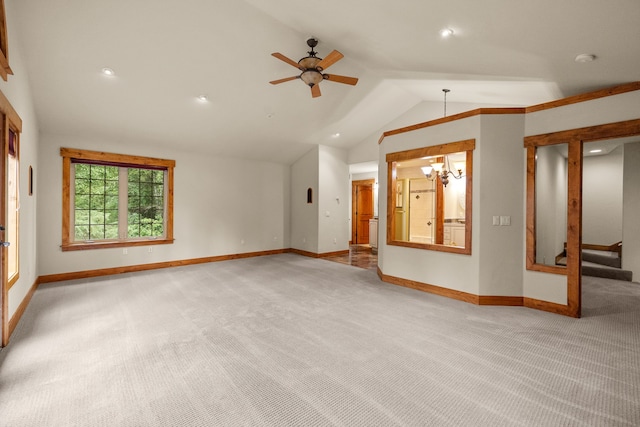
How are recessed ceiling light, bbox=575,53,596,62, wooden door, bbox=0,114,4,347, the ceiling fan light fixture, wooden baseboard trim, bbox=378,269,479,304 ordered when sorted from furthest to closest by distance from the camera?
wooden baseboard trim, bbox=378,269,479,304
the ceiling fan light fixture
recessed ceiling light, bbox=575,53,596,62
wooden door, bbox=0,114,4,347

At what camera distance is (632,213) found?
17.6ft

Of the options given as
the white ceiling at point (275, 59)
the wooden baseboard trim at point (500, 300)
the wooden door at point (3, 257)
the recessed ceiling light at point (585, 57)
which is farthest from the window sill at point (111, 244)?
the recessed ceiling light at point (585, 57)

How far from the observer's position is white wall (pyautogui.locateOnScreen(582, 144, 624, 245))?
22.6 ft

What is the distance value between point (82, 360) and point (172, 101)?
12.8ft

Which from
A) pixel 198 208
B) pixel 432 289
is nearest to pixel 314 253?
pixel 198 208

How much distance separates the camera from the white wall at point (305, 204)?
25.8 ft

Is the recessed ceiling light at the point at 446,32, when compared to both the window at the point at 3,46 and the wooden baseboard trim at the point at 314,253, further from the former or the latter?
the wooden baseboard trim at the point at 314,253

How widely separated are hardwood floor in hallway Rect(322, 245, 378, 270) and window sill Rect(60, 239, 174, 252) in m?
3.90

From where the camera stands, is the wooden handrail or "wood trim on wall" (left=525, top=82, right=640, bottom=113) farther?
the wooden handrail

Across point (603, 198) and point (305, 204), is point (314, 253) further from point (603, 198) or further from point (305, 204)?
point (603, 198)

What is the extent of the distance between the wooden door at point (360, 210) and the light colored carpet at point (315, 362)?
621cm

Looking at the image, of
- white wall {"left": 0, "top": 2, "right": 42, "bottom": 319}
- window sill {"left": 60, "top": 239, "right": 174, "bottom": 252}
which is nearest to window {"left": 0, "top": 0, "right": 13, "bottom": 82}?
white wall {"left": 0, "top": 2, "right": 42, "bottom": 319}

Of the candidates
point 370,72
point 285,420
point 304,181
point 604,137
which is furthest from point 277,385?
point 304,181

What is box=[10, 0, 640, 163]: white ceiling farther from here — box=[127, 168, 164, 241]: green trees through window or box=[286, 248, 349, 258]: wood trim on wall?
box=[286, 248, 349, 258]: wood trim on wall
